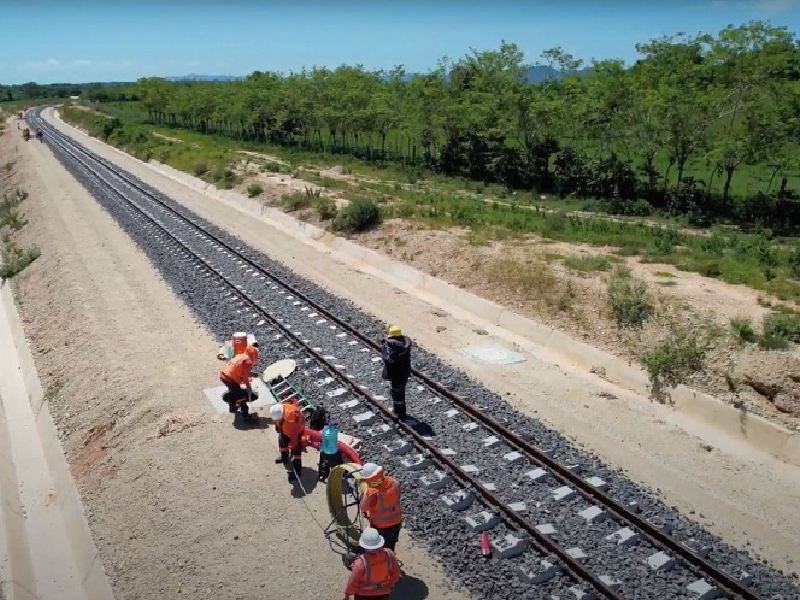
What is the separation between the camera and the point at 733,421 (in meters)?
11.7

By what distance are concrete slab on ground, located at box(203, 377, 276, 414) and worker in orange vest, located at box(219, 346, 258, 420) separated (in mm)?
621

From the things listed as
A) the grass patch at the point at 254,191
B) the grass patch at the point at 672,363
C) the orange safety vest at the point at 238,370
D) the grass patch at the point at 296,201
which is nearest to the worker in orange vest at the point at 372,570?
the orange safety vest at the point at 238,370

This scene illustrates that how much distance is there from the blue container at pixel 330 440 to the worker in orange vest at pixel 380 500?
199 centimetres

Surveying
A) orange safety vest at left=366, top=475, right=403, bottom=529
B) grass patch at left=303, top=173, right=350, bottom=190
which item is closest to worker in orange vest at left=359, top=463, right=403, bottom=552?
orange safety vest at left=366, top=475, right=403, bottom=529

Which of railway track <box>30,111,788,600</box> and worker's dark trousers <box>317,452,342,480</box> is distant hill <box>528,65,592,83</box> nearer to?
railway track <box>30,111,788,600</box>

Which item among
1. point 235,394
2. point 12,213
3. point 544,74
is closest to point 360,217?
point 235,394

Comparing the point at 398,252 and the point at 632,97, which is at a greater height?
the point at 632,97

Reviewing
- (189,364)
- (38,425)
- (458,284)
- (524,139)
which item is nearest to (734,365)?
(458,284)

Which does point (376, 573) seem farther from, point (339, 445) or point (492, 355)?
point (492, 355)

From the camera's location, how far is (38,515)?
1089 cm

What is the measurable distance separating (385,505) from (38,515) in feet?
21.3

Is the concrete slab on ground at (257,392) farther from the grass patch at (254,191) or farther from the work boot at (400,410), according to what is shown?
the grass patch at (254,191)

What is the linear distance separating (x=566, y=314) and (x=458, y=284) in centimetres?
384

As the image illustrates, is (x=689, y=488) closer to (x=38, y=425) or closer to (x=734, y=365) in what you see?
(x=734, y=365)
